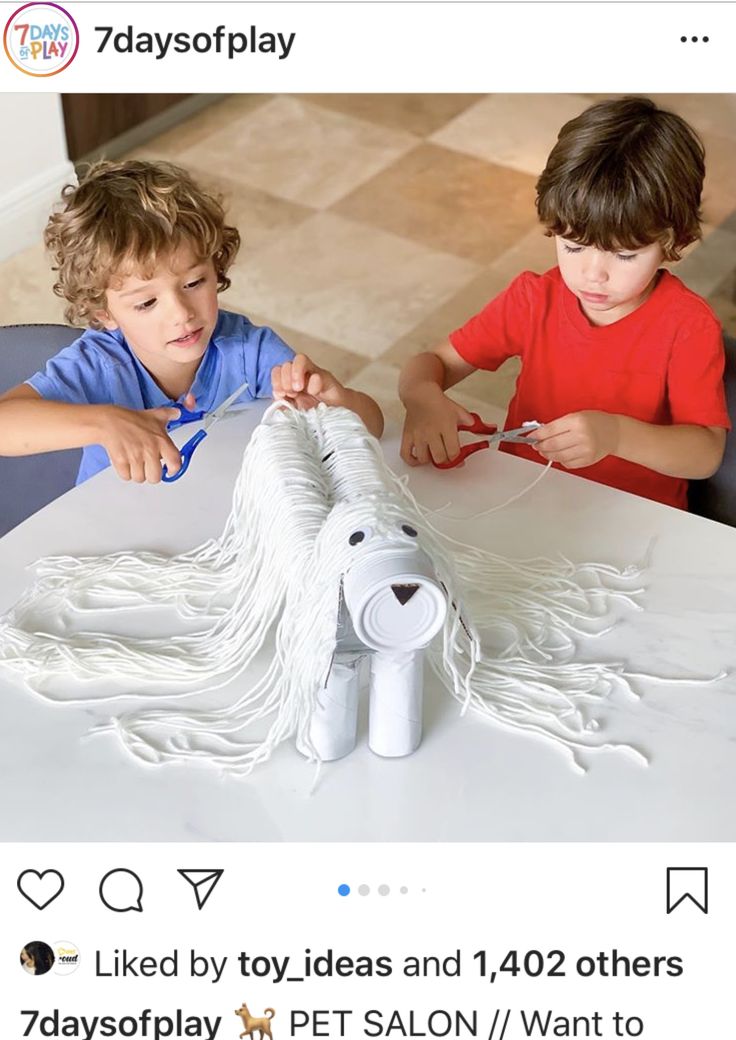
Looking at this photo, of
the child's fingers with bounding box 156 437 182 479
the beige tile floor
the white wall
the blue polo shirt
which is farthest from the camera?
the white wall

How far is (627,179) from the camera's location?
1.49 m

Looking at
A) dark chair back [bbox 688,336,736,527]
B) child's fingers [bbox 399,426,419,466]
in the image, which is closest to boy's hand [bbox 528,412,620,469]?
child's fingers [bbox 399,426,419,466]

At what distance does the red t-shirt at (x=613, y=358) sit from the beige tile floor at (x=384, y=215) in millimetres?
941

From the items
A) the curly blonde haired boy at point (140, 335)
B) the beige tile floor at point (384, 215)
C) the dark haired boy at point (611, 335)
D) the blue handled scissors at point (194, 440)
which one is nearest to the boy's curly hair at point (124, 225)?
the curly blonde haired boy at point (140, 335)

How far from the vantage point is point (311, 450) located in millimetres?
1150

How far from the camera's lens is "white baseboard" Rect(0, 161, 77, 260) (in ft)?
10.1
